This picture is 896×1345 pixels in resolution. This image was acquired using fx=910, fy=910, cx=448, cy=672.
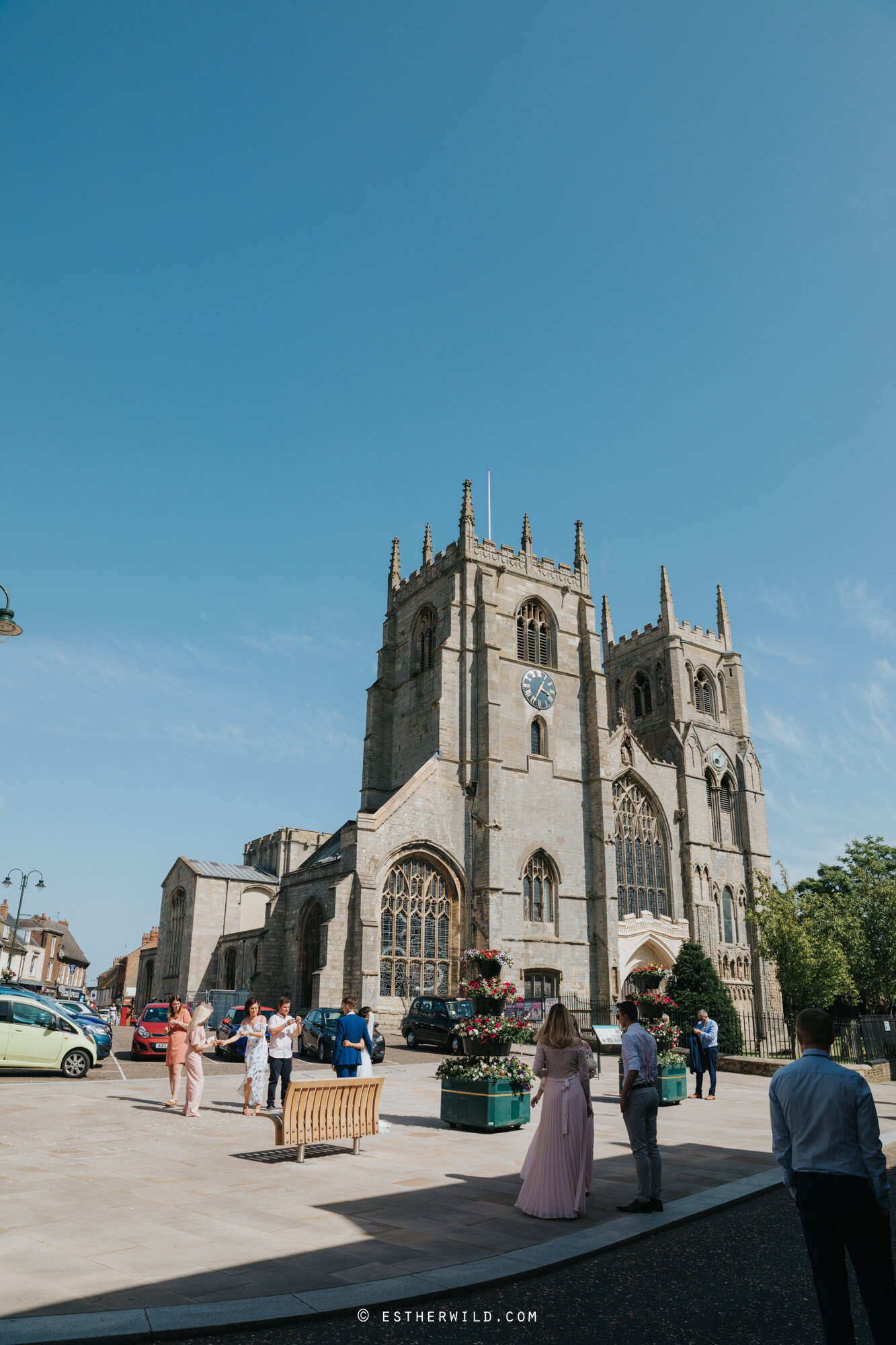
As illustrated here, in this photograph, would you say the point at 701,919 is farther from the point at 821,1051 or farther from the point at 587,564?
the point at 821,1051

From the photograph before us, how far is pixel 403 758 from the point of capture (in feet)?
137

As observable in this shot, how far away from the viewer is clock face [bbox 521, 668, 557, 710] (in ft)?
134

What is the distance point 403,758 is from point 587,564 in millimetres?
13265

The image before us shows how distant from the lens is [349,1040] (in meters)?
12.9

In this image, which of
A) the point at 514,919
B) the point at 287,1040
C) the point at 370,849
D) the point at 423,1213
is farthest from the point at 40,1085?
the point at 514,919

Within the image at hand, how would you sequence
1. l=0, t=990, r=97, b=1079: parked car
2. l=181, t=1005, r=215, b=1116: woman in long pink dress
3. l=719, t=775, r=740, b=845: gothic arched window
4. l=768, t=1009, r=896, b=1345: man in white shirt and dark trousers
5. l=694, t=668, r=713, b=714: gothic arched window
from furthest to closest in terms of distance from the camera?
l=694, t=668, r=713, b=714: gothic arched window < l=719, t=775, r=740, b=845: gothic arched window < l=0, t=990, r=97, b=1079: parked car < l=181, t=1005, r=215, b=1116: woman in long pink dress < l=768, t=1009, r=896, b=1345: man in white shirt and dark trousers

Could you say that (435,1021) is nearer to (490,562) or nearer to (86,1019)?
(86,1019)

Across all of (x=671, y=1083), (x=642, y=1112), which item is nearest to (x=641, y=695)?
(x=671, y=1083)

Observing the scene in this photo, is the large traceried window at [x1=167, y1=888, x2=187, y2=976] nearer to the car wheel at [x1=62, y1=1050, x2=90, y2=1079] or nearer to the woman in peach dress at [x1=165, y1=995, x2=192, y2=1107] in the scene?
the car wheel at [x1=62, y1=1050, x2=90, y2=1079]

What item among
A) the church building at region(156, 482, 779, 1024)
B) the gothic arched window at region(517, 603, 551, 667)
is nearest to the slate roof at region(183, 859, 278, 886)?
the church building at region(156, 482, 779, 1024)

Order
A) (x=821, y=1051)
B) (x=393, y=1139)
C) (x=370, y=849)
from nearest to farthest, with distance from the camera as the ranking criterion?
(x=821, y=1051)
(x=393, y=1139)
(x=370, y=849)

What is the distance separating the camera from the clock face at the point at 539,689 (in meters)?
40.7

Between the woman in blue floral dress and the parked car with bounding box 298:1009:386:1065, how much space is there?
8.73 m

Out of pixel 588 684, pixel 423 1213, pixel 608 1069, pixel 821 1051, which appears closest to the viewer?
pixel 821 1051
